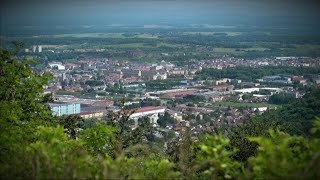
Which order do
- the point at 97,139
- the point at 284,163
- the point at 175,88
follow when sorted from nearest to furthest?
1. the point at 284,163
2. the point at 97,139
3. the point at 175,88

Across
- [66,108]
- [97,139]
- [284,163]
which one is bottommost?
[66,108]

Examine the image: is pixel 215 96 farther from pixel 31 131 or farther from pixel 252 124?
pixel 31 131

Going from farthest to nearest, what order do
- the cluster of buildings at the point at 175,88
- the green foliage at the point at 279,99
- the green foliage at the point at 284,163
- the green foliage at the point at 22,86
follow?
1. the green foliage at the point at 279,99
2. the cluster of buildings at the point at 175,88
3. the green foliage at the point at 22,86
4. the green foliage at the point at 284,163

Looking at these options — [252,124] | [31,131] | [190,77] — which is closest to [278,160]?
[31,131]

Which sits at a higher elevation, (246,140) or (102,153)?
(102,153)

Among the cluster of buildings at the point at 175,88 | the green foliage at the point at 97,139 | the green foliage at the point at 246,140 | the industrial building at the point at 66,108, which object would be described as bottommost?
the cluster of buildings at the point at 175,88

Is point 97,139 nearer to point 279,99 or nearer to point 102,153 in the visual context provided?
point 102,153

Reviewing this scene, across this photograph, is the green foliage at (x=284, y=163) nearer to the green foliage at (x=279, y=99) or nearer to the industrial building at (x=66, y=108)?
the industrial building at (x=66, y=108)

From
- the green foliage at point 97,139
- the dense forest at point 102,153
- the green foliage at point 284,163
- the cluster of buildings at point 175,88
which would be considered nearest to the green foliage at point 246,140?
the dense forest at point 102,153

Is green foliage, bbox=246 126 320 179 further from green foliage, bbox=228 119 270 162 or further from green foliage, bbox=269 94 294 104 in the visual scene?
green foliage, bbox=269 94 294 104

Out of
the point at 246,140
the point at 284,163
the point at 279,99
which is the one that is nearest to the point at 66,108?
the point at 279,99

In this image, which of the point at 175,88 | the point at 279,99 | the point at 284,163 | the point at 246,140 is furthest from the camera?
the point at 175,88

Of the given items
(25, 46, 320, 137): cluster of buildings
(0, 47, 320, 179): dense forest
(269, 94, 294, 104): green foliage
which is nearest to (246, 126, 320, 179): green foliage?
(0, 47, 320, 179): dense forest
